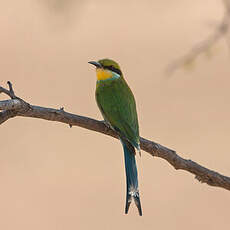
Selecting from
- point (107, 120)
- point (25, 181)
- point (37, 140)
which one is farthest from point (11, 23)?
point (107, 120)

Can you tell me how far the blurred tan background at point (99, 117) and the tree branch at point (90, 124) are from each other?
868 millimetres

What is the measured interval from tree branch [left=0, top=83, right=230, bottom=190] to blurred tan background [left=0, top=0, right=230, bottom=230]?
0.87 m

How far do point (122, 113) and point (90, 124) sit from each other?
53cm

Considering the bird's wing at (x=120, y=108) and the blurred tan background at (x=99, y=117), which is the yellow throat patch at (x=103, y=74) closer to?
the bird's wing at (x=120, y=108)

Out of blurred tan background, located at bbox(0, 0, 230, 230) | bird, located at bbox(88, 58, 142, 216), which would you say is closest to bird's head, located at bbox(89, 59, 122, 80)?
bird, located at bbox(88, 58, 142, 216)

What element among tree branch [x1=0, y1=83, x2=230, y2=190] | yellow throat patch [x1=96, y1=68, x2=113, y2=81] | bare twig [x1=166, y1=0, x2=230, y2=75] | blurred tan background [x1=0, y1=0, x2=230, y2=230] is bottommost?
tree branch [x1=0, y1=83, x2=230, y2=190]

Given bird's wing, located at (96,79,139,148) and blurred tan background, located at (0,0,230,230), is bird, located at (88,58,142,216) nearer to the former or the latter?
bird's wing, located at (96,79,139,148)

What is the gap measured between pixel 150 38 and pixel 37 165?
11.7 ft

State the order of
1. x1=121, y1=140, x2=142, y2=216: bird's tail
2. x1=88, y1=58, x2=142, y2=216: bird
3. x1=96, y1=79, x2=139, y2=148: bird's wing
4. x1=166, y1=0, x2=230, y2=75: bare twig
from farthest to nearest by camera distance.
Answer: x1=96, y1=79, x2=139, y2=148: bird's wing, x1=88, y1=58, x2=142, y2=216: bird, x1=121, y1=140, x2=142, y2=216: bird's tail, x1=166, y1=0, x2=230, y2=75: bare twig

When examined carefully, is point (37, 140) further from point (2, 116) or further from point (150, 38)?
point (2, 116)

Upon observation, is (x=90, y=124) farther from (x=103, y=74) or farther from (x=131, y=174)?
(x=103, y=74)

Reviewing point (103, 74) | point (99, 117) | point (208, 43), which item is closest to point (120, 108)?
point (103, 74)

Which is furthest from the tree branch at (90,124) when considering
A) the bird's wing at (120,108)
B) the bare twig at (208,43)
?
the bare twig at (208,43)

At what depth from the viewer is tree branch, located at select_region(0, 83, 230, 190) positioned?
241 cm
